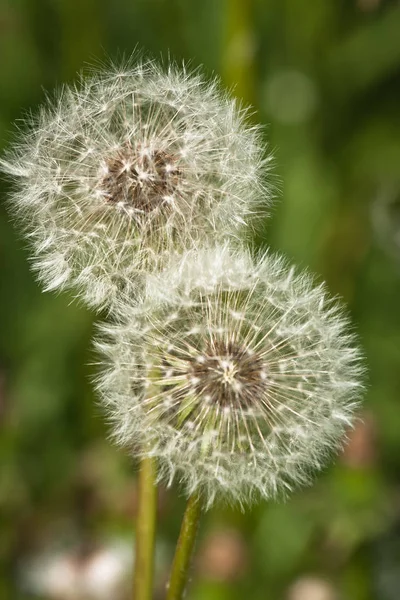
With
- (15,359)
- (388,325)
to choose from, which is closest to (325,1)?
(388,325)

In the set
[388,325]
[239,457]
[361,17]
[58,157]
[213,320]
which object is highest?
[361,17]

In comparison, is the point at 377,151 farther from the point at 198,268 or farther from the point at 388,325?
the point at 198,268

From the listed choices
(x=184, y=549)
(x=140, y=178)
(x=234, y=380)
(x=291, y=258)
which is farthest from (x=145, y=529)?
(x=291, y=258)

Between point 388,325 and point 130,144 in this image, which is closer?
point 130,144

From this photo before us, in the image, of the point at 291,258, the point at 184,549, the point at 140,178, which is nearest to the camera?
the point at 184,549

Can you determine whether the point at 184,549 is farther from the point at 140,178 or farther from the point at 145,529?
the point at 140,178

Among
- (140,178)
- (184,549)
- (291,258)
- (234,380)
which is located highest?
(291,258)

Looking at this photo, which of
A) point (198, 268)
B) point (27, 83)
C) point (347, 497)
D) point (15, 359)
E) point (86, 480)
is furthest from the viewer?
point (27, 83)
